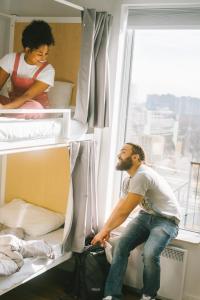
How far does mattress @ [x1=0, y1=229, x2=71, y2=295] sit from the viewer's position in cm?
276

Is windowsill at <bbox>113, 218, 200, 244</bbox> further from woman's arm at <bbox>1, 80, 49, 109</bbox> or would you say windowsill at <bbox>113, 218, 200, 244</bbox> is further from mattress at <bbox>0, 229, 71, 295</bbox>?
woman's arm at <bbox>1, 80, 49, 109</bbox>

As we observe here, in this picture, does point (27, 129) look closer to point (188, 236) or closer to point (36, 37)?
point (36, 37)

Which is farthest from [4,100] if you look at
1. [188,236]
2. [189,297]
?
[189,297]

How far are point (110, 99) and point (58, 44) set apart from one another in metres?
0.67

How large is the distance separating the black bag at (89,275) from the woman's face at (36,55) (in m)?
1.49

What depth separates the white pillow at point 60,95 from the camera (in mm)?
3615

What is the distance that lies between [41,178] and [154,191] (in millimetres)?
1126

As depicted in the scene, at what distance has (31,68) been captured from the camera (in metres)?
3.13

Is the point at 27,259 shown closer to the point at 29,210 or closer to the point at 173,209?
the point at 29,210

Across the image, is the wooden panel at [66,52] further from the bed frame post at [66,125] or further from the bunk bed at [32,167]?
the bed frame post at [66,125]

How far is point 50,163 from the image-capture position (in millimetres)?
3834

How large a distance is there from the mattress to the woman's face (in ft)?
4.52

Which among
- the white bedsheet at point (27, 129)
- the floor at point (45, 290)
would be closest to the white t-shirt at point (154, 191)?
the white bedsheet at point (27, 129)

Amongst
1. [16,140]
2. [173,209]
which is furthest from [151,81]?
[16,140]
